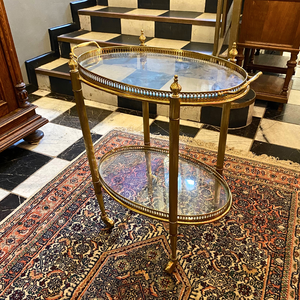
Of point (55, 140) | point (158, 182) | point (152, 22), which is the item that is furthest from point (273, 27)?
point (55, 140)

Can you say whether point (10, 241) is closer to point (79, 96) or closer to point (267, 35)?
point (79, 96)

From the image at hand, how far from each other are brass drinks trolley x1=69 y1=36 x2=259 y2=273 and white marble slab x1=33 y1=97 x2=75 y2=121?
1.08 m

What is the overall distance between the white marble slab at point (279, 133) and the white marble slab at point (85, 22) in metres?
2.02

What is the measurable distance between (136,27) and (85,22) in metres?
0.62

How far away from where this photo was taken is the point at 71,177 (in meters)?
1.81

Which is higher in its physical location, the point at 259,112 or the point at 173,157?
the point at 173,157

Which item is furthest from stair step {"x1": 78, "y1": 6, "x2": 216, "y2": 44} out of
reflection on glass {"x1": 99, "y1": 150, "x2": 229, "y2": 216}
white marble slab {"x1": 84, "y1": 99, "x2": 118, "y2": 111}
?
reflection on glass {"x1": 99, "y1": 150, "x2": 229, "y2": 216}

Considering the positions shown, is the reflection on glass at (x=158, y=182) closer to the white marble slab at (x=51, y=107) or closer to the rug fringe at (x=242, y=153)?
the rug fringe at (x=242, y=153)

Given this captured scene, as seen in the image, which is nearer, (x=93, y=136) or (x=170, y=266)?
(x=170, y=266)

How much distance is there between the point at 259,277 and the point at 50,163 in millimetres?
1366

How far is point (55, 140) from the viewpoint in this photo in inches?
85.3

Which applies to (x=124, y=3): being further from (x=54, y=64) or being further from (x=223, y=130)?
(x=223, y=130)

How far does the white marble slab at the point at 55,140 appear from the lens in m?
2.07

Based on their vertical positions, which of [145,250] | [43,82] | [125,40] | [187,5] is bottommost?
[145,250]
